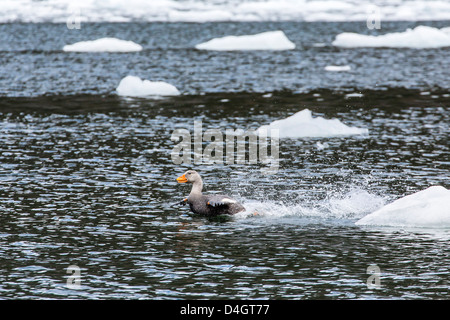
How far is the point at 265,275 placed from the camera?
16.1 meters

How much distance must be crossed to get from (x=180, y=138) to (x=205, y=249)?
633 inches

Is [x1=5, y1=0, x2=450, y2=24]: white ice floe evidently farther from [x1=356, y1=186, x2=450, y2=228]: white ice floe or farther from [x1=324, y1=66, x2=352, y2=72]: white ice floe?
[x1=356, y1=186, x2=450, y2=228]: white ice floe

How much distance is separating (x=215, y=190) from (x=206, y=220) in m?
3.19

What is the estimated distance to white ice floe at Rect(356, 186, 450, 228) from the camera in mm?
19922

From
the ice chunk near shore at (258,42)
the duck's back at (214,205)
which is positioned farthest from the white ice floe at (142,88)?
the ice chunk near shore at (258,42)

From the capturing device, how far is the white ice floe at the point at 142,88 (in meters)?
48.6

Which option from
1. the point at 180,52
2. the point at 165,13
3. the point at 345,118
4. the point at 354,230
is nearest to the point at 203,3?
the point at 165,13

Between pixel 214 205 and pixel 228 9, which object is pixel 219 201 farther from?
pixel 228 9

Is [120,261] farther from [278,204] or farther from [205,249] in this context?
[278,204]

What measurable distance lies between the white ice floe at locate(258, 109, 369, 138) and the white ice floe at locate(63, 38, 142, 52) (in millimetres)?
41843

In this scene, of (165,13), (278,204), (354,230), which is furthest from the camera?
(165,13)

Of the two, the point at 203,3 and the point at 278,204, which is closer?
the point at 278,204

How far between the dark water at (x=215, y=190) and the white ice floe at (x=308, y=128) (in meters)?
0.69

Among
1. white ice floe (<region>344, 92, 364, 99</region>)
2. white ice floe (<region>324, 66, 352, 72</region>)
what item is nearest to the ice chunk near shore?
white ice floe (<region>324, 66, 352, 72</region>)
